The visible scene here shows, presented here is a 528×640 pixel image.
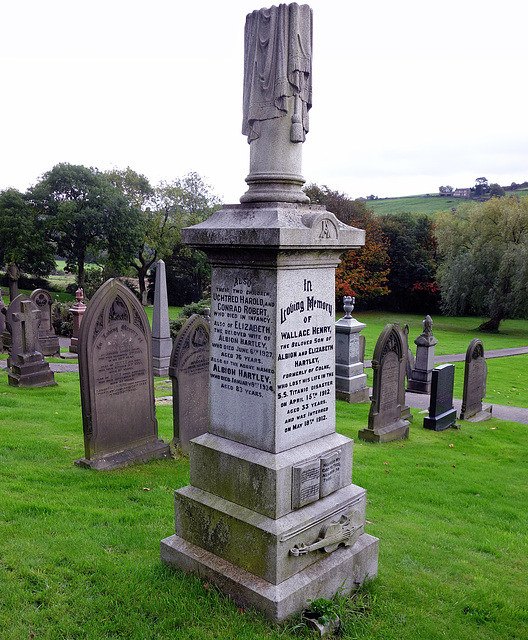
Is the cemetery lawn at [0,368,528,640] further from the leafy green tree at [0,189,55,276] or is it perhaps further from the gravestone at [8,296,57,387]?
the leafy green tree at [0,189,55,276]

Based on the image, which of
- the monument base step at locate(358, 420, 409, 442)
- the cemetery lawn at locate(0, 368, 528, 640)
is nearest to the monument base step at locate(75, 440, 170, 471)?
the cemetery lawn at locate(0, 368, 528, 640)

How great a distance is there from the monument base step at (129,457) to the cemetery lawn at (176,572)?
13 centimetres

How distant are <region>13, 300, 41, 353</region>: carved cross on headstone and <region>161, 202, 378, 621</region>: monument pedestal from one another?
8247mm

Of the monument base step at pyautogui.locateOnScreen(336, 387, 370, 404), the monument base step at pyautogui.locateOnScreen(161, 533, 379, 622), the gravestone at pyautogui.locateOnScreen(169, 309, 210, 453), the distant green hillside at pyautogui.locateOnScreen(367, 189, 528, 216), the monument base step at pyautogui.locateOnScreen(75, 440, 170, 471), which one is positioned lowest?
the monument base step at pyautogui.locateOnScreen(336, 387, 370, 404)

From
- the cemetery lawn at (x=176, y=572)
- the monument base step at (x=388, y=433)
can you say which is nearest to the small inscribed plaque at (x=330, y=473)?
the cemetery lawn at (x=176, y=572)

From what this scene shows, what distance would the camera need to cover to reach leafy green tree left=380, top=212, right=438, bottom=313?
1697 inches

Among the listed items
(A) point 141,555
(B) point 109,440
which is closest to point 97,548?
(A) point 141,555

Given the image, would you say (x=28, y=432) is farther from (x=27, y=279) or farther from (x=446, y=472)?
(x=27, y=279)

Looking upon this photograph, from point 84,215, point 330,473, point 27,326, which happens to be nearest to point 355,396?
point 27,326

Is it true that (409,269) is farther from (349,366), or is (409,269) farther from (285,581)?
(285,581)

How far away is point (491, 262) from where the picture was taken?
33.5 metres

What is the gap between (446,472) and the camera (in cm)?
766

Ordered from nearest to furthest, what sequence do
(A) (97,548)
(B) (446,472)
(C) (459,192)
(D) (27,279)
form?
(A) (97,548) < (B) (446,472) < (D) (27,279) < (C) (459,192)

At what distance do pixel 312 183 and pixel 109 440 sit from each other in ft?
122
